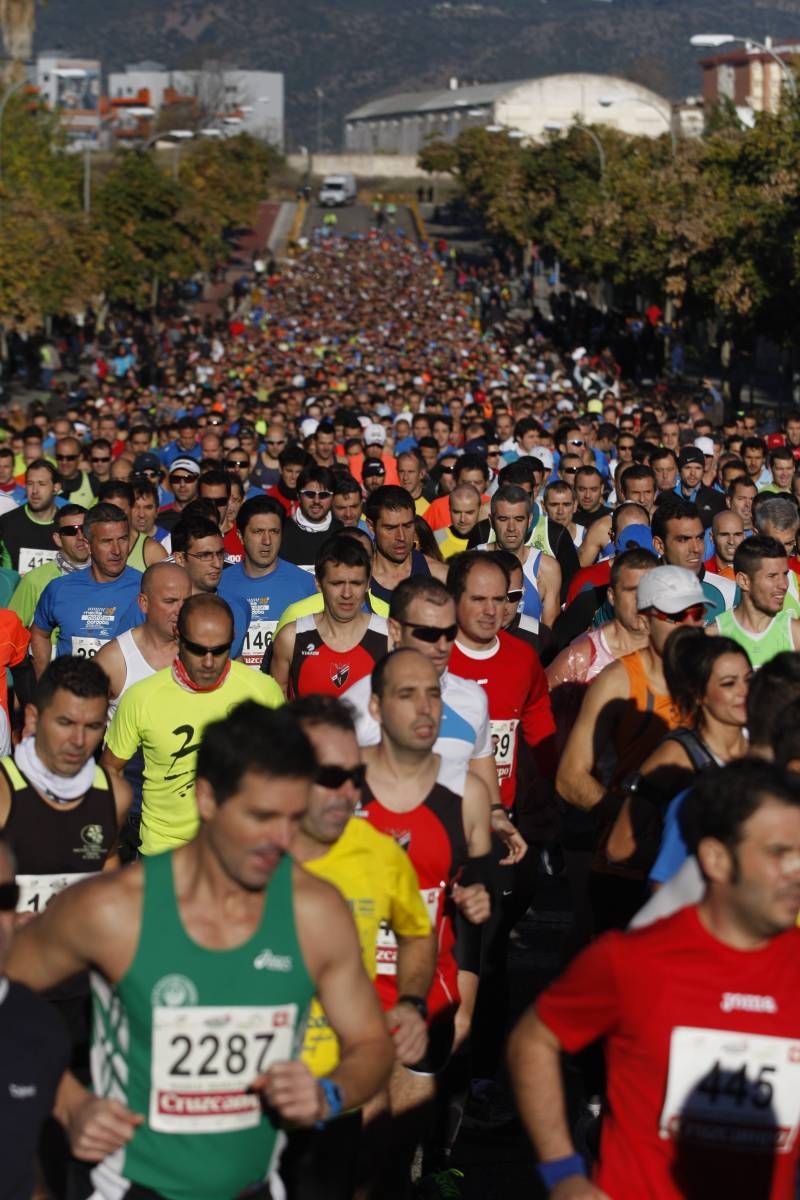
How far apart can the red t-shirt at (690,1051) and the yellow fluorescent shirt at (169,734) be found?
3265mm

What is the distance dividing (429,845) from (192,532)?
425cm

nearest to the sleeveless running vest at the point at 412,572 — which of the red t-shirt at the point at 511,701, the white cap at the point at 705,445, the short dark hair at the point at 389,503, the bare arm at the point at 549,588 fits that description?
the short dark hair at the point at 389,503

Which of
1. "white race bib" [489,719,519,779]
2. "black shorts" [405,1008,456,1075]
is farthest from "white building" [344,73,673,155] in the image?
"black shorts" [405,1008,456,1075]

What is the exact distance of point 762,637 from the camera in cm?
850

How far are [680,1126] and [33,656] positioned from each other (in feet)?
21.2

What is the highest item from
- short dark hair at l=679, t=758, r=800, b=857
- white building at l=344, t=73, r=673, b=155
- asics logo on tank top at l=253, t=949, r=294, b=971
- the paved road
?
white building at l=344, t=73, r=673, b=155

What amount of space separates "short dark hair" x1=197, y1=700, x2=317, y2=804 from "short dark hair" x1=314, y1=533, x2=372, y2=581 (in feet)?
13.7

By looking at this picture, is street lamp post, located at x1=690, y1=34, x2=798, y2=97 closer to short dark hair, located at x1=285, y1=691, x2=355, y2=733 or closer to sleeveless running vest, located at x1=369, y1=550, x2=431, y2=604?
sleeveless running vest, located at x1=369, y1=550, x2=431, y2=604

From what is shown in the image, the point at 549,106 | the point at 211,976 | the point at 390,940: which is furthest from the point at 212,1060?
the point at 549,106

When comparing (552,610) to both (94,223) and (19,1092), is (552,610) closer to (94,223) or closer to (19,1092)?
(19,1092)

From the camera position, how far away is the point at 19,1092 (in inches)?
159

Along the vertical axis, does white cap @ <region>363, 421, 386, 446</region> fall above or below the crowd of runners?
below

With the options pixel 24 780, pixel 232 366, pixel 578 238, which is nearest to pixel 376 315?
pixel 578 238

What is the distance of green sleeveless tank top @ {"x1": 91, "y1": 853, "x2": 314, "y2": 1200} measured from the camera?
4191 mm
